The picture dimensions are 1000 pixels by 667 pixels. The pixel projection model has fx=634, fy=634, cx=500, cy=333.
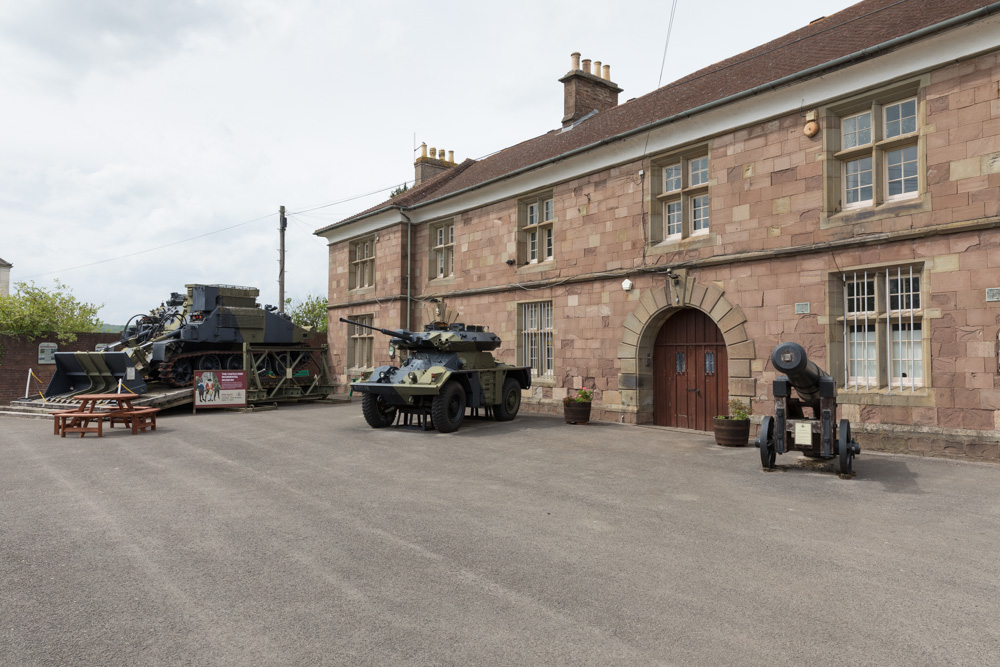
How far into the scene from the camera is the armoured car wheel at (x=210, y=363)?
18.0 m

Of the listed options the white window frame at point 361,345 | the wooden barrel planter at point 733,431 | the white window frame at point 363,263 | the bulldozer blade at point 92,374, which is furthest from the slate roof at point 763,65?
the bulldozer blade at point 92,374

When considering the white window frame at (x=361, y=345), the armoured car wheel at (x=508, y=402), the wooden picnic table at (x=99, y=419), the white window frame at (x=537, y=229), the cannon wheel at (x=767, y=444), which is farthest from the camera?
the white window frame at (x=361, y=345)

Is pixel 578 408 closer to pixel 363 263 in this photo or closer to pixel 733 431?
pixel 733 431

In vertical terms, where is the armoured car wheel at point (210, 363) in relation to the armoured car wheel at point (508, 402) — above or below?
above

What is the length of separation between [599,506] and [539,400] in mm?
9543

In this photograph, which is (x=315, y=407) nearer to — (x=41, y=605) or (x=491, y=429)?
(x=491, y=429)

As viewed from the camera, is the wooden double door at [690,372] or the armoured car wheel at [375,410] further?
the armoured car wheel at [375,410]

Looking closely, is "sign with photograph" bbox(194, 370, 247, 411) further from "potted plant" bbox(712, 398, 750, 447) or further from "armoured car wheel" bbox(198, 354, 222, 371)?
"potted plant" bbox(712, 398, 750, 447)

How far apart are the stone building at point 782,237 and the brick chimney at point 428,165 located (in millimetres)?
7804

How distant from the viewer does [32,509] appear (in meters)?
6.20

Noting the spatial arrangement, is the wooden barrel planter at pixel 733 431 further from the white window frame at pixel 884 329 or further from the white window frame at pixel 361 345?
the white window frame at pixel 361 345

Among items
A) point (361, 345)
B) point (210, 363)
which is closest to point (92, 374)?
point (210, 363)

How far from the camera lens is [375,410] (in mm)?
12844

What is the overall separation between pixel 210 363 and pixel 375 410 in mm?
7966
